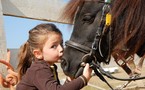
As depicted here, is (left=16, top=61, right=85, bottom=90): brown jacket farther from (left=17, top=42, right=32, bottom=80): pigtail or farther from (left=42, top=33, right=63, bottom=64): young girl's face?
(left=17, top=42, right=32, bottom=80): pigtail

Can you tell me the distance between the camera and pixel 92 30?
4.49ft

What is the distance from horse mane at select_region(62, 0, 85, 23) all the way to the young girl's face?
0.34 metres

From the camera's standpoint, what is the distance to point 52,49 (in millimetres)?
1169

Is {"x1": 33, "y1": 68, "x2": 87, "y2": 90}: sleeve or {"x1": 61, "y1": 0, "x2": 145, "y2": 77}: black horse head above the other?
{"x1": 61, "y1": 0, "x2": 145, "y2": 77}: black horse head

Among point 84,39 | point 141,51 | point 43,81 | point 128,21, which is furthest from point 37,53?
point 141,51

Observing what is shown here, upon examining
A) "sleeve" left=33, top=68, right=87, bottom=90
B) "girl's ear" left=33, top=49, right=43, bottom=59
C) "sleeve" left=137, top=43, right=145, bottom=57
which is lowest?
"sleeve" left=33, top=68, right=87, bottom=90

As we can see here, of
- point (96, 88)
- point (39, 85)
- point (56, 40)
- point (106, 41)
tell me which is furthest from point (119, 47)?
point (96, 88)

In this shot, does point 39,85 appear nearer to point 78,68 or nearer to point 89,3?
point 78,68

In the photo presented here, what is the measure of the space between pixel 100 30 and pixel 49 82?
44 centimetres

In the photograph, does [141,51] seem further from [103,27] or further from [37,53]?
[37,53]

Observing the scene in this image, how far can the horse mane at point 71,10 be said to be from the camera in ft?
4.79

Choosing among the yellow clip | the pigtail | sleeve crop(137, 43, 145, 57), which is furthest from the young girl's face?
sleeve crop(137, 43, 145, 57)

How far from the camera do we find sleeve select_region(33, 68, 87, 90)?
1.07 metres

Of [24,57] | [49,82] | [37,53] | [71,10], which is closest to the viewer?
[49,82]
